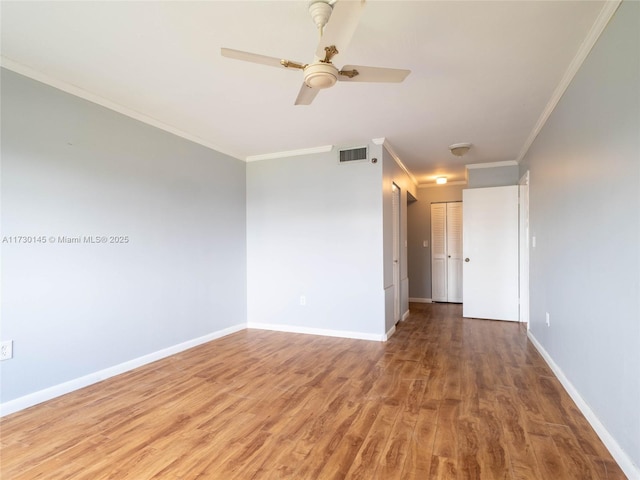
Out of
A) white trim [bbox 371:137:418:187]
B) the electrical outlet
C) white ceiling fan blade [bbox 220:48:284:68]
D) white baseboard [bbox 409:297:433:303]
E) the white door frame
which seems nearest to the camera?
white ceiling fan blade [bbox 220:48:284:68]

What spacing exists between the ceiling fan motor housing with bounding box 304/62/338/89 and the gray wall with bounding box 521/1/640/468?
144 centimetres

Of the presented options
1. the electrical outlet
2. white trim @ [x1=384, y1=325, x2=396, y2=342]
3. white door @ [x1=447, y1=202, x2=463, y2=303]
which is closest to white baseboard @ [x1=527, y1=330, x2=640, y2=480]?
white trim @ [x1=384, y1=325, x2=396, y2=342]

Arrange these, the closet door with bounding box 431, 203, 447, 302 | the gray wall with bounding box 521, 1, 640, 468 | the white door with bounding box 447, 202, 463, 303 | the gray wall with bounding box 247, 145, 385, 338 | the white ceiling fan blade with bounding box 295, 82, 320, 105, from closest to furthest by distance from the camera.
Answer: the gray wall with bounding box 521, 1, 640, 468, the white ceiling fan blade with bounding box 295, 82, 320, 105, the gray wall with bounding box 247, 145, 385, 338, the white door with bounding box 447, 202, 463, 303, the closet door with bounding box 431, 203, 447, 302

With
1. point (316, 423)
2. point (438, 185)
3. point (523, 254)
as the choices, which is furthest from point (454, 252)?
point (316, 423)

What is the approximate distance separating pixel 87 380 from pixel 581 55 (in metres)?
4.38

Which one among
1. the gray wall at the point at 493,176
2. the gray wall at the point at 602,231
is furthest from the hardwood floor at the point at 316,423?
the gray wall at the point at 493,176

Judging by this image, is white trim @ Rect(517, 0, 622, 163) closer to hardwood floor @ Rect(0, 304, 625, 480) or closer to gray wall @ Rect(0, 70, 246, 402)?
hardwood floor @ Rect(0, 304, 625, 480)

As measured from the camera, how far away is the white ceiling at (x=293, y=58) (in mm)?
1805

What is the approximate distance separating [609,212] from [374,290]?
2502 mm

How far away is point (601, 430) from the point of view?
1932 millimetres

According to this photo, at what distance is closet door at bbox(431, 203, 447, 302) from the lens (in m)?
6.63

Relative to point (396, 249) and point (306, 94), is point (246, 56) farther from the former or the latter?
point (396, 249)

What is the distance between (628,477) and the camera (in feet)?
5.24

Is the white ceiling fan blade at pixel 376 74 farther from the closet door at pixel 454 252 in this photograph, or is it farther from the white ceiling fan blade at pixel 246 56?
the closet door at pixel 454 252
